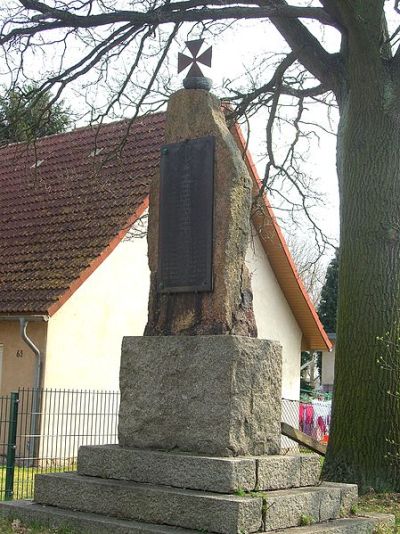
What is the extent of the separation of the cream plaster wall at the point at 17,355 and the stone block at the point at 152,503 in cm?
897

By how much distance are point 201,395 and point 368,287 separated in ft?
14.1

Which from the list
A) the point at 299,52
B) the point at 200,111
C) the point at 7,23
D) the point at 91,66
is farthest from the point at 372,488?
the point at 7,23

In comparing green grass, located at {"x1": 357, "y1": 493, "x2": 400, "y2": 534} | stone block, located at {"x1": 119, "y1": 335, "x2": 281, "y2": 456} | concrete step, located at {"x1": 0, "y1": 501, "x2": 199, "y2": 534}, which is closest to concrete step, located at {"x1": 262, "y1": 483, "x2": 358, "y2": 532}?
stone block, located at {"x1": 119, "y1": 335, "x2": 281, "y2": 456}

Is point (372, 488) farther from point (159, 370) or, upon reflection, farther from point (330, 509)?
point (159, 370)

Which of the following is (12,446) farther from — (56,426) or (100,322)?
(100,322)

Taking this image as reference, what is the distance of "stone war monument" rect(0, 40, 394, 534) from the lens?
21.9 feet

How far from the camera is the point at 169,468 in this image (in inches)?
271

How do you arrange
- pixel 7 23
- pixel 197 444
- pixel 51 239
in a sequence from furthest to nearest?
1. pixel 51 239
2. pixel 7 23
3. pixel 197 444

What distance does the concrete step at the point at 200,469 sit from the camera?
6.59m

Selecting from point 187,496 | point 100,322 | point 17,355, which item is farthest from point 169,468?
point 100,322

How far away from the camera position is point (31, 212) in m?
19.8

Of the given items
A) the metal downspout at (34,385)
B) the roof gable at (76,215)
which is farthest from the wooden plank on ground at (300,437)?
the metal downspout at (34,385)

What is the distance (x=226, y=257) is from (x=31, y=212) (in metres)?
13.2

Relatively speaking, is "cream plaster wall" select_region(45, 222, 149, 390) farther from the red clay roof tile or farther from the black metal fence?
the red clay roof tile
